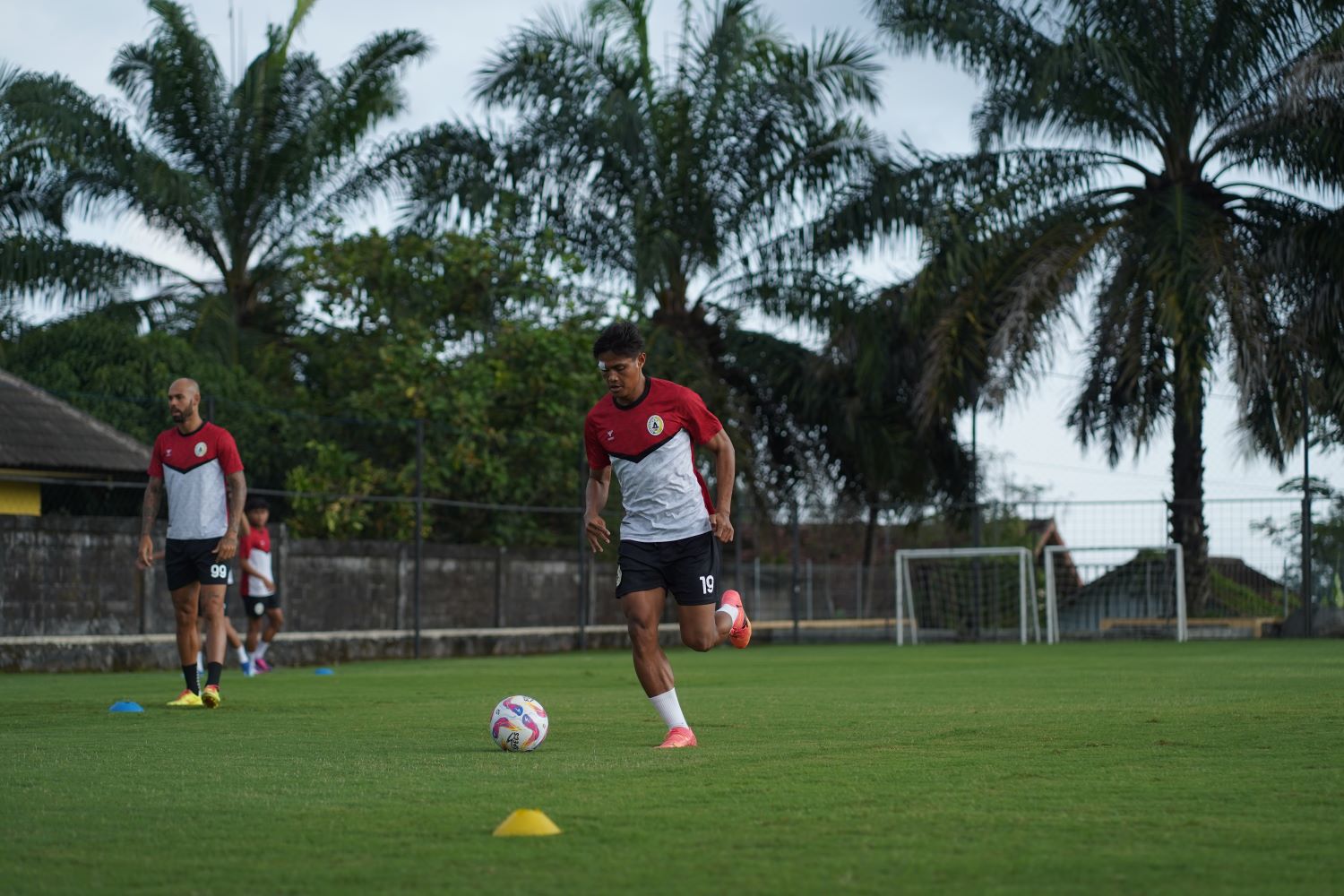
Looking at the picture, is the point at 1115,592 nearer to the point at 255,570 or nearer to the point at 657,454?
the point at 255,570

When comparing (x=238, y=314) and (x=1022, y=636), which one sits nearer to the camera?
(x=1022, y=636)

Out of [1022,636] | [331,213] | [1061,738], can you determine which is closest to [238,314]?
[331,213]

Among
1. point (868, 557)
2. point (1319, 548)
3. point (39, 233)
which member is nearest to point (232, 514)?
point (39, 233)

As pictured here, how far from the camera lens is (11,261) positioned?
80.8ft

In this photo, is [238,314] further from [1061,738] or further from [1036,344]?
[1061,738]

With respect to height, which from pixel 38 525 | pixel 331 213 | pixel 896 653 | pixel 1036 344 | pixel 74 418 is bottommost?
pixel 896 653

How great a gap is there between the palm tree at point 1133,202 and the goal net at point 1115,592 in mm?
498

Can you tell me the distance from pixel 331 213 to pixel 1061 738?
868 inches

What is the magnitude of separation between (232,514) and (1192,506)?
1776 centimetres

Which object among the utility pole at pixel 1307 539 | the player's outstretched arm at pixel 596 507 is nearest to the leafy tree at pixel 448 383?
the utility pole at pixel 1307 539

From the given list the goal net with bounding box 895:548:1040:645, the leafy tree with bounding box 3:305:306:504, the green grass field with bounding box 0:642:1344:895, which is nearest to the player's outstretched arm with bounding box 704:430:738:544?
the green grass field with bounding box 0:642:1344:895

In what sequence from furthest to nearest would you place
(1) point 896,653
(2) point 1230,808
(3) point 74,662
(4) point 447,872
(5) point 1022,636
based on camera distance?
(5) point 1022,636
(1) point 896,653
(3) point 74,662
(2) point 1230,808
(4) point 447,872

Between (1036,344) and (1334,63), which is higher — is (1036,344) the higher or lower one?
the lower one

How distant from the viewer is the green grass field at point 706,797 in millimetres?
3910
